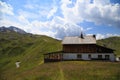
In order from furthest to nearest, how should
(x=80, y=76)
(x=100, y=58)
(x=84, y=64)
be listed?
(x=100, y=58) < (x=84, y=64) < (x=80, y=76)

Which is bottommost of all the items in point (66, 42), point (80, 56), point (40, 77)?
point (40, 77)

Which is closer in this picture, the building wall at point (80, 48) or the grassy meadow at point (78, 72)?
the grassy meadow at point (78, 72)

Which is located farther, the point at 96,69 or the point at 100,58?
the point at 100,58

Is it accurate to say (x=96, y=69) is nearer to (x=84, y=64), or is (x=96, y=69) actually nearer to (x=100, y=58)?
(x=84, y=64)

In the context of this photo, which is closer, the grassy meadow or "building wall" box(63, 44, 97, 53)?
the grassy meadow

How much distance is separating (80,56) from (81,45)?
4.20 m

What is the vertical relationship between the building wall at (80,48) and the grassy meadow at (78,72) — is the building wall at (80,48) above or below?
above

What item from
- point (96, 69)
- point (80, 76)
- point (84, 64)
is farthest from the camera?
point (84, 64)

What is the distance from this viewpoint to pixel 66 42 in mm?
86250

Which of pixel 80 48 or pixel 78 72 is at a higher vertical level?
pixel 80 48

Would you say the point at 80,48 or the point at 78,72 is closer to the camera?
the point at 78,72

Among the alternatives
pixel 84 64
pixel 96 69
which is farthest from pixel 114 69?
pixel 84 64

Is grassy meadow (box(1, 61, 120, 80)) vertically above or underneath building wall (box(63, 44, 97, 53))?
underneath

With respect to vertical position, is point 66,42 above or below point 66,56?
above
